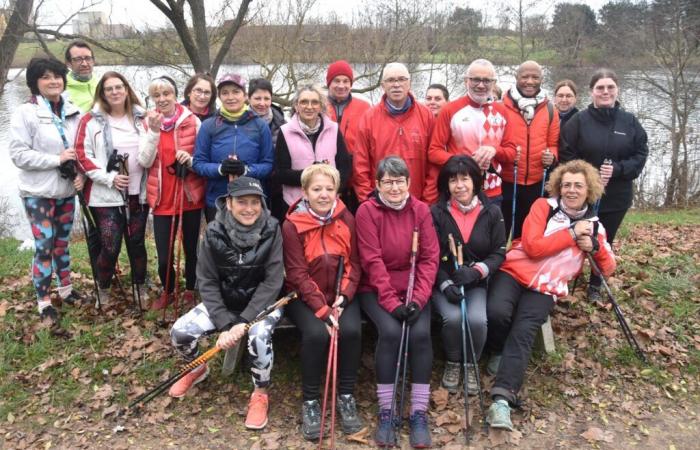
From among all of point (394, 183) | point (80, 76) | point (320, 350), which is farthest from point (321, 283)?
point (80, 76)

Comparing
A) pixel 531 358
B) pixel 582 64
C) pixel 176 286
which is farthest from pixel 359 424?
pixel 582 64

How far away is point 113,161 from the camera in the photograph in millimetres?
4844

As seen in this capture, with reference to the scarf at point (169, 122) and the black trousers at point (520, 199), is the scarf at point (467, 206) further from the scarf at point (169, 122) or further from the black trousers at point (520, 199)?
the scarf at point (169, 122)

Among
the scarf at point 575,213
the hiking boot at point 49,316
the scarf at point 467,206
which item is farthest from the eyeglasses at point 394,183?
the hiking boot at point 49,316

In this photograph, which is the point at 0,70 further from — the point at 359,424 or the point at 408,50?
the point at 359,424

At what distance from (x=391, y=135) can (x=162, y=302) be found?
2.92m

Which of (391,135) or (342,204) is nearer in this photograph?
(342,204)

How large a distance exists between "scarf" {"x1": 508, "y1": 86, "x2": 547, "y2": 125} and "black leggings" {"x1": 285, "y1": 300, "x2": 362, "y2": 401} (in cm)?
258

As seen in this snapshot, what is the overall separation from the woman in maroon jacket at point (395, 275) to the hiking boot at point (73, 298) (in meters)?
3.17

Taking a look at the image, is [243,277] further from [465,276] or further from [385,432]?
[465,276]

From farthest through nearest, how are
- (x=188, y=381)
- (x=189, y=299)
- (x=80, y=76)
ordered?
(x=189, y=299)
(x=80, y=76)
(x=188, y=381)

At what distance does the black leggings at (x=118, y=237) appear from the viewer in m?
4.96

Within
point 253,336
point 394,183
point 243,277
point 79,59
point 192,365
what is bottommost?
point 192,365

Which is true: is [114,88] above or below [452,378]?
above
